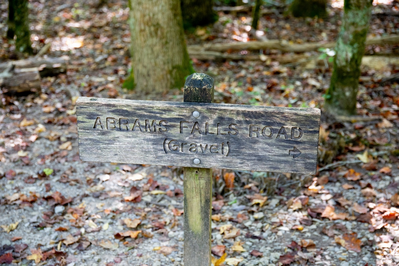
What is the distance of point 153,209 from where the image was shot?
3662mm

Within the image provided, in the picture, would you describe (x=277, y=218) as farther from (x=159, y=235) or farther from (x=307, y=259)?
(x=159, y=235)

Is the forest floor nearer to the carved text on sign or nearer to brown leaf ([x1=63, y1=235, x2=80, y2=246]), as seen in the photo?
brown leaf ([x1=63, y1=235, x2=80, y2=246])

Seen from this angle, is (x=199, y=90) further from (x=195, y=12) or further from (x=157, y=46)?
(x=195, y=12)

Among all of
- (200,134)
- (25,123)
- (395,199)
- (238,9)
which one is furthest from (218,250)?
(238,9)

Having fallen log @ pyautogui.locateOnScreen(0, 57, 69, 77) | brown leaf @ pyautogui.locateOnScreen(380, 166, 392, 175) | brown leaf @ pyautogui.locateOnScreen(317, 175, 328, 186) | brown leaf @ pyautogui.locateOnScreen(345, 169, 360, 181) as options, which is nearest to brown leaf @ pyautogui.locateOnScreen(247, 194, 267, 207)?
brown leaf @ pyautogui.locateOnScreen(317, 175, 328, 186)

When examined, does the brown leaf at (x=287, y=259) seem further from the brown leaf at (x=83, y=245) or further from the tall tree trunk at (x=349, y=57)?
the tall tree trunk at (x=349, y=57)

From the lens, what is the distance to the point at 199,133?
1.99 m

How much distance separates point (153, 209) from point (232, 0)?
7.74 metres

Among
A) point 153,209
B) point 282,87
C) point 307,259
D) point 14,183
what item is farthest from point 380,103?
point 14,183

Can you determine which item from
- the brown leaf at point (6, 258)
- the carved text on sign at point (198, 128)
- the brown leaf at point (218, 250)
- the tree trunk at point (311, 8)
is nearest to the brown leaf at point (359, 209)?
the brown leaf at point (218, 250)

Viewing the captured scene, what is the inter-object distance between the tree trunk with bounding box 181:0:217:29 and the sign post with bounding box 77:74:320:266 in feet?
21.4

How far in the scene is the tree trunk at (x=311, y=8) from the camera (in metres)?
8.84

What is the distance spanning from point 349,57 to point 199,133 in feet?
11.6

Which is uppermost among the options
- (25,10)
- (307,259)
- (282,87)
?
(25,10)
